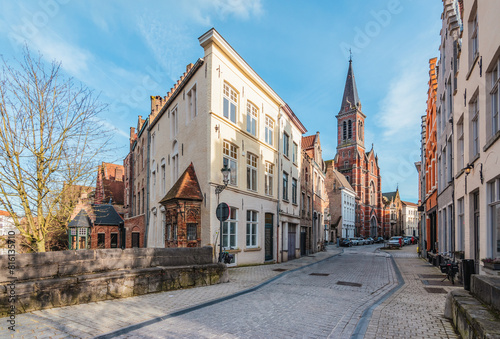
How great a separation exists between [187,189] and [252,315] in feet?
26.0

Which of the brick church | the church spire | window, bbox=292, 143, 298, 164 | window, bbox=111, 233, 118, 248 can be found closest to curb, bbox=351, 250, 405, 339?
window, bbox=292, 143, 298, 164

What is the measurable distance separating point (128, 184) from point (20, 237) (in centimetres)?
2177

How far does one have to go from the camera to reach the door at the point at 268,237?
17.6 meters

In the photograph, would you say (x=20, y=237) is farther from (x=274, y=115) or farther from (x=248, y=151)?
(x=274, y=115)

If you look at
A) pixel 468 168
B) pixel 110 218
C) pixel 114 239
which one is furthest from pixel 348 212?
pixel 468 168

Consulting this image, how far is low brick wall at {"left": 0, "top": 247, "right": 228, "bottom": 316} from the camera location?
600 cm

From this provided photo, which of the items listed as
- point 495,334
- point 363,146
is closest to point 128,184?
point 495,334

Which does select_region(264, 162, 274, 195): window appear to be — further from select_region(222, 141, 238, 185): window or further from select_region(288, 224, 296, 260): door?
select_region(288, 224, 296, 260): door

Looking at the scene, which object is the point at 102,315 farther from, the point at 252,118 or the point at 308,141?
the point at 308,141

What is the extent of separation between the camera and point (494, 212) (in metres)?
8.21

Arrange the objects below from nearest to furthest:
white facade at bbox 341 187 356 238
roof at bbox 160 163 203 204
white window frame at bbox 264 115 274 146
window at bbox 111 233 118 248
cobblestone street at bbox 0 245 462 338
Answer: cobblestone street at bbox 0 245 462 338 < roof at bbox 160 163 203 204 < white window frame at bbox 264 115 274 146 < window at bbox 111 233 118 248 < white facade at bbox 341 187 356 238

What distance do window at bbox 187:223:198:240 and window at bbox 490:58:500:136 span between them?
410 inches

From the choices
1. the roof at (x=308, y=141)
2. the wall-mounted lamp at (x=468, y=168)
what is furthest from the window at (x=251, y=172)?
the roof at (x=308, y=141)

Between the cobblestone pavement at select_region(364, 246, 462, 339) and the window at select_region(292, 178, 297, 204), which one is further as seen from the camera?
the window at select_region(292, 178, 297, 204)
